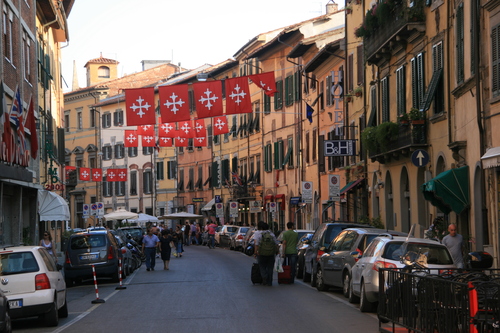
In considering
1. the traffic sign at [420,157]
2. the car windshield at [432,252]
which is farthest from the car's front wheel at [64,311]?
the traffic sign at [420,157]

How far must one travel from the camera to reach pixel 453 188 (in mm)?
23359

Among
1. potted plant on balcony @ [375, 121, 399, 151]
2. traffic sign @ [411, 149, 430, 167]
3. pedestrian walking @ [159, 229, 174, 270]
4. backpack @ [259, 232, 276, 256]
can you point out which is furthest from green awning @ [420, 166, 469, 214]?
pedestrian walking @ [159, 229, 174, 270]

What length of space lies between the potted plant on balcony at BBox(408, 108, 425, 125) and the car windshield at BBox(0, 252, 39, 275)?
50.7ft

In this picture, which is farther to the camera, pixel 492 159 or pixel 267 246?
pixel 267 246

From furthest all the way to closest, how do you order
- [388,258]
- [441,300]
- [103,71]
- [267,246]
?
1. [103,71]
2. [267,246]
3. [388,258]
4. [441,300]

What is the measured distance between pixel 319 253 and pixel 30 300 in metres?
9.40

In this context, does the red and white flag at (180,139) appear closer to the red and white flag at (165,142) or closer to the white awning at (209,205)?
the red and white flag at (165,142)

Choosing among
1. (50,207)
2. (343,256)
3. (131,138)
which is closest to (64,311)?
(343,256)

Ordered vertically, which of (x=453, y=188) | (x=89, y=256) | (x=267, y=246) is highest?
(x=453, y=188)

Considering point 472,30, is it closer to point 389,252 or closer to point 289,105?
point 389,252

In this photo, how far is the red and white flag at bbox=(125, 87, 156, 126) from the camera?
30406 millimetres

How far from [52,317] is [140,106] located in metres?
15.8

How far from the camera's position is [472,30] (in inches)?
869

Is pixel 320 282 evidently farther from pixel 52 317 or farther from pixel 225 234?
pixel 225 234
